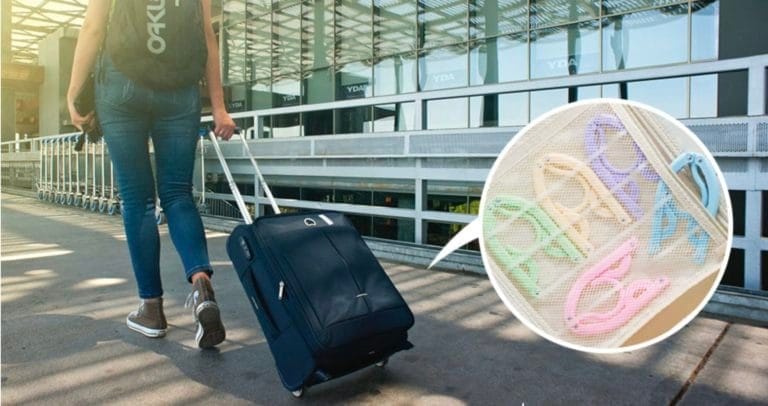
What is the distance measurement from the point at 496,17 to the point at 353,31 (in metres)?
3.05

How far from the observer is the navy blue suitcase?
1.73 meters

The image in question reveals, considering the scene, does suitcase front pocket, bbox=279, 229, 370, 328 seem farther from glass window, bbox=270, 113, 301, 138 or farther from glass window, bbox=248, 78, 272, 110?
glass window, bbox=248, 78, 272, 110

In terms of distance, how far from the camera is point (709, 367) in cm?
213

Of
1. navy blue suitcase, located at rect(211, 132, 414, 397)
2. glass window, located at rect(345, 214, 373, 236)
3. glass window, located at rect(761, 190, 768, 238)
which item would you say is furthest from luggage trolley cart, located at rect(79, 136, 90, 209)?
glass window, located at rect(761, 190, 768, 238)

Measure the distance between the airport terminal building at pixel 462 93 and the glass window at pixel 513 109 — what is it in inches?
0.6

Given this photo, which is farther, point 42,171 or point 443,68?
point 42,171

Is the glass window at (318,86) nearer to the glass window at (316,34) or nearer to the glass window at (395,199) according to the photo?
the glass window at (316,34)

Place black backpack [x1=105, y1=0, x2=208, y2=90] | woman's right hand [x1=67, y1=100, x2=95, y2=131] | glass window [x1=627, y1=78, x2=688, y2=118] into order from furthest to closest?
glass window [x1=627, y1=78, x2=688, y2=118] → woman's right hand [x1=67, y1=100, x2=95, y2=131] → black backpack [x1=105, y1=0, x2=208, y2=90]

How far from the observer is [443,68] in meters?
8.15

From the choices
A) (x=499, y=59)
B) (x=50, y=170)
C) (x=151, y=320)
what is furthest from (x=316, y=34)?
(x=151, y=320)

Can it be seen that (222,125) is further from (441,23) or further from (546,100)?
(441,23)

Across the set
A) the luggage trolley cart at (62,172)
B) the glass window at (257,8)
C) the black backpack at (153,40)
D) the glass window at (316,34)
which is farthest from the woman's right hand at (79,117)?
the glass window at (257,8)

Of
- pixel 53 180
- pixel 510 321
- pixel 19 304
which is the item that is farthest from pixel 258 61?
pixel 510 321

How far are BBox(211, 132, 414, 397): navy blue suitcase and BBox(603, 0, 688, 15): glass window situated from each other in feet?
18.5
